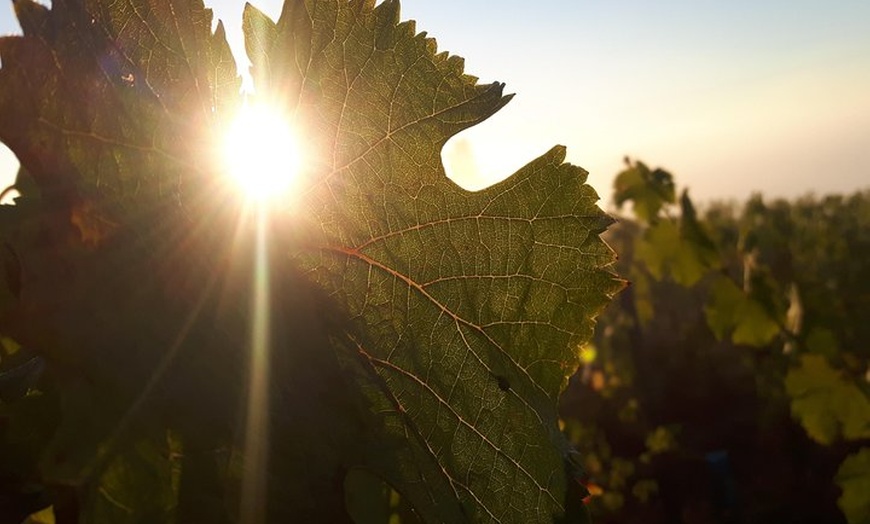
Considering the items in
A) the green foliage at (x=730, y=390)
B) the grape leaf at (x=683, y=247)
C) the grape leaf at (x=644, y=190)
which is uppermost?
the grape leaf at (x=644, y=190)

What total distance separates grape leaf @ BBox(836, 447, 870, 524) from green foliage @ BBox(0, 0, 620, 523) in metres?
2.76

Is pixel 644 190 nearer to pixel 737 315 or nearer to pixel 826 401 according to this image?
pixel 737 315

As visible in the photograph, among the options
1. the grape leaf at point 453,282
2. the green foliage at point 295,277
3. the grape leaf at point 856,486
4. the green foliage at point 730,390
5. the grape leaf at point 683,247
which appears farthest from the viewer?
the grape leaf at point 683,247

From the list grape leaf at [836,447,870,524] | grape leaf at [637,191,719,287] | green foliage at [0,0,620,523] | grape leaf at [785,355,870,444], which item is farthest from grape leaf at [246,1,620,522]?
grape leaf at [637,191,719,287]

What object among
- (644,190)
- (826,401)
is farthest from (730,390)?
(826,401)

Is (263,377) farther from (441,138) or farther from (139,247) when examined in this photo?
(441,138)

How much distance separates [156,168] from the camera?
3.64 ft

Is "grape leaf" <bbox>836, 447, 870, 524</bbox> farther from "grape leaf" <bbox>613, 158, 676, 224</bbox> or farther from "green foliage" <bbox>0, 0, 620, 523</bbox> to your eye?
"green foliage" <bbox>0, 0, 620, 523</bbox>

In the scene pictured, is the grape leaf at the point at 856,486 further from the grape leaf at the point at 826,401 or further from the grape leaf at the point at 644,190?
the grape leaf at the point at 644,190

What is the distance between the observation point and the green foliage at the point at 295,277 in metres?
1.00

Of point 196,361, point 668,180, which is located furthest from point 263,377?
point 668,180

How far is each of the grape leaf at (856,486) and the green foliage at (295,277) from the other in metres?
2.76

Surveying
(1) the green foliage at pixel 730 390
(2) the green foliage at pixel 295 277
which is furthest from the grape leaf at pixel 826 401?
(2) the green foliage at pixel 295 277

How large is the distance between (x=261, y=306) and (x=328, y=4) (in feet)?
1.37
